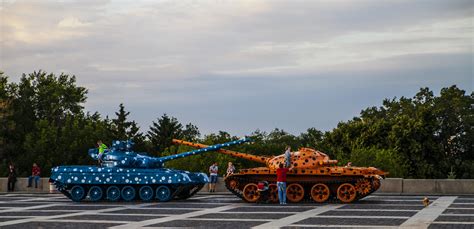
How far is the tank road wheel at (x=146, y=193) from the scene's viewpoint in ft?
104

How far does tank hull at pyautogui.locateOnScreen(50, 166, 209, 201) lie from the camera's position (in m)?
31.8

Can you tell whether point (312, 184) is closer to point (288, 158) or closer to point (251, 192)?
point (288, 158)

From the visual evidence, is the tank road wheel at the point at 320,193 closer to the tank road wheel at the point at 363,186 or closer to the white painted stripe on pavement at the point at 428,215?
the tank road wheel at the point at 363,186

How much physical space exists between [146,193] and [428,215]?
11800mm

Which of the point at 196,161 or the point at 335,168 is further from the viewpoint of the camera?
the point at 196,161

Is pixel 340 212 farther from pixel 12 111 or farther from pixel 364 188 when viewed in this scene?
pixel 12 111

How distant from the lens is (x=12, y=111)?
70.9 m

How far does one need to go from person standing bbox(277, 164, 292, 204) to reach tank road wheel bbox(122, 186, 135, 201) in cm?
580

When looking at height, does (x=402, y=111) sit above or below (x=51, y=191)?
above

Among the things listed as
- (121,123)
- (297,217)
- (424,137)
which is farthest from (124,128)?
(297,217)

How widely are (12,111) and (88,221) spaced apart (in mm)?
50301

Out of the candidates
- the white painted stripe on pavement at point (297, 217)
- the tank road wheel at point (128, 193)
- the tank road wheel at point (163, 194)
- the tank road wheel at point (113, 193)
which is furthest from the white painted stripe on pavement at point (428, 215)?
the tank road wheel at point (113, 193)

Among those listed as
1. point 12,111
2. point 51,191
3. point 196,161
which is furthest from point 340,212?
point 12,111

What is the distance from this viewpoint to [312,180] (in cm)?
3042
